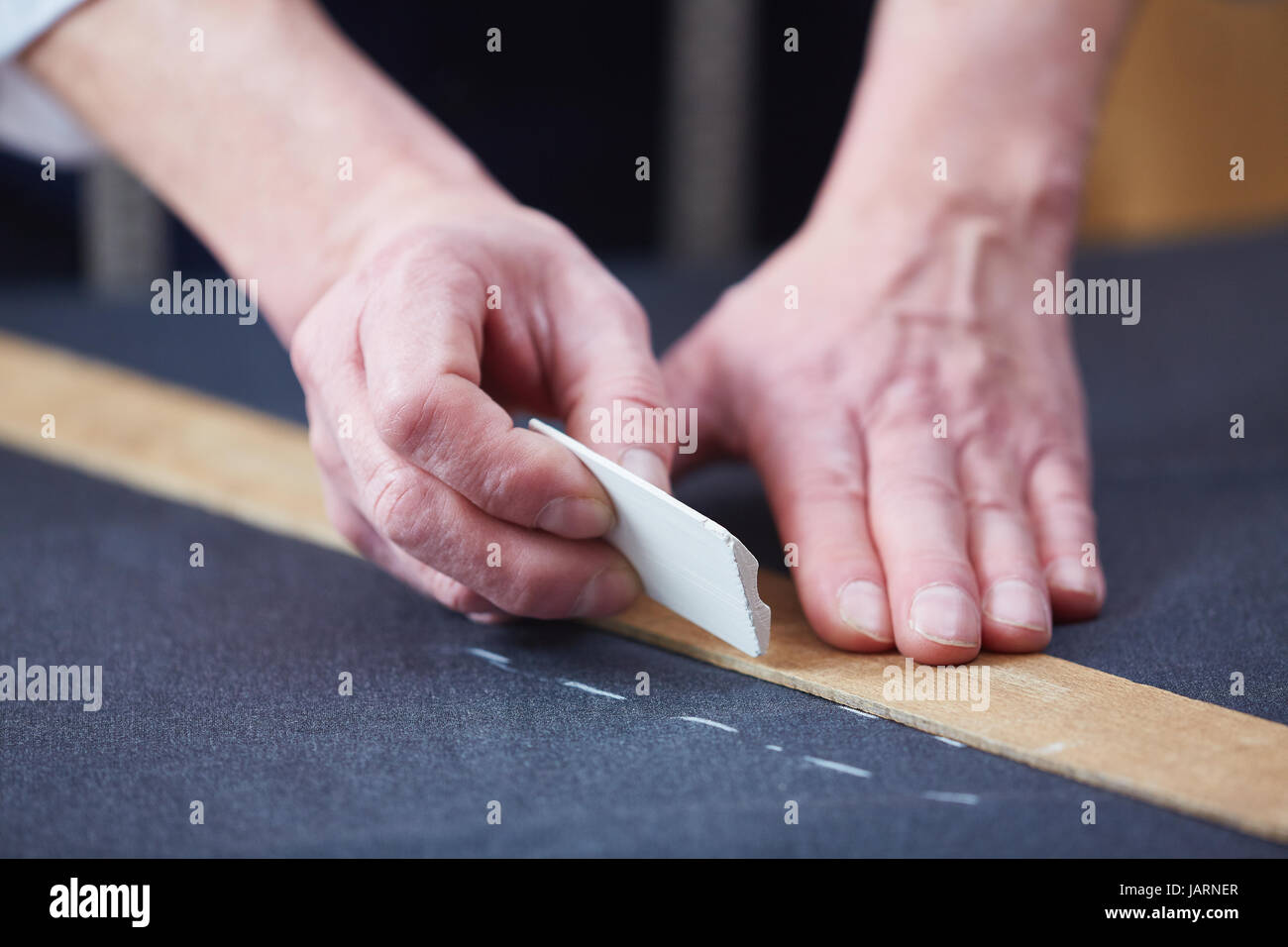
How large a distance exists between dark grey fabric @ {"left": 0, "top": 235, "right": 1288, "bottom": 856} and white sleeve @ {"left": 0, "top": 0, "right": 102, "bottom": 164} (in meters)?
0.30

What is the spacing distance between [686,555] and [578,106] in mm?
2020

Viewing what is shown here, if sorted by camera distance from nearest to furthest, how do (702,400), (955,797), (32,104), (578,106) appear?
(955,797)
(702,400)
(32,104)
(578,106)

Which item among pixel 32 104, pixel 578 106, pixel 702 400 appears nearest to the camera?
pixel 702 400

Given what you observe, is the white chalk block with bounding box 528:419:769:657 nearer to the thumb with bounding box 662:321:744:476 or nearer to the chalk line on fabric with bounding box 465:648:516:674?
the chalk line on fabric with bounding box 465:648:516:674

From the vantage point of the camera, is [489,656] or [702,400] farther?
[702,400]

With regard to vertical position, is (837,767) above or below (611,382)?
below

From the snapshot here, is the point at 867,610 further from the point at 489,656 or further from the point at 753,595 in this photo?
the point at 489,656

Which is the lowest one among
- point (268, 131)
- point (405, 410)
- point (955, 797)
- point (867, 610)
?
point (955, 797)

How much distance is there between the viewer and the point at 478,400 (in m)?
0.64

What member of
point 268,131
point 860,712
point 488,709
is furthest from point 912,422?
point 268,131

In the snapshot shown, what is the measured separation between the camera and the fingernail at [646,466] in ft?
2.27

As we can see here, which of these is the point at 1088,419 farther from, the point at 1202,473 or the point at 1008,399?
the point at 1008,399

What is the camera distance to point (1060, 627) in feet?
2.49
